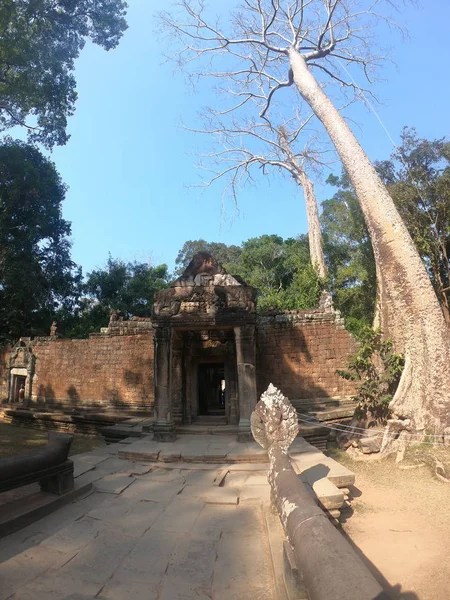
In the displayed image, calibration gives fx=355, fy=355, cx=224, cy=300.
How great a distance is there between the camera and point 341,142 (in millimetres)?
9273

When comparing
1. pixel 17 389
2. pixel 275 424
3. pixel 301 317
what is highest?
pixel 301 317

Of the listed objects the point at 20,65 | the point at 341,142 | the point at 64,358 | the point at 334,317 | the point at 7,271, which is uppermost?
the point at 20,65

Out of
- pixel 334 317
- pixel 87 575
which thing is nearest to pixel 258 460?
pixel 87 575

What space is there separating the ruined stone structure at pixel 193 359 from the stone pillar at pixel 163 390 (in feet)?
0.07

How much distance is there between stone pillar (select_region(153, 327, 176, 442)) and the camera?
722 centimetres

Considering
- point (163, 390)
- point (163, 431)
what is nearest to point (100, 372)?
point (163, 390)

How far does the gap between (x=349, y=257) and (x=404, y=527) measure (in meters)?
19.5

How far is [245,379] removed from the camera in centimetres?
738

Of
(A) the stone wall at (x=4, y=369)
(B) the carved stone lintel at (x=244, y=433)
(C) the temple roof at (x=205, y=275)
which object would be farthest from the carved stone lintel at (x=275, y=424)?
(A) the stone wall at (x=4, y=369)

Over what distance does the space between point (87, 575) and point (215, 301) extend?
5303mm

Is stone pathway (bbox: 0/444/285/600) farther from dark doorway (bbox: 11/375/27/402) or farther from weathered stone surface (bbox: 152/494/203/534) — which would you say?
dark doorway (bbox: 11/375/27/402)

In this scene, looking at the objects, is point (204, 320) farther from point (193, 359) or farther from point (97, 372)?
point (97, 372)

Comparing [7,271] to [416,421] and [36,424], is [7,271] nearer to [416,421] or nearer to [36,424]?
[36,424]

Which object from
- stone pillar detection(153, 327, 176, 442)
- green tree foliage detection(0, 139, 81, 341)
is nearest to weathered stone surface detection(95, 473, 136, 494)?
stone pillar detection(153, 327, 176, 442)
